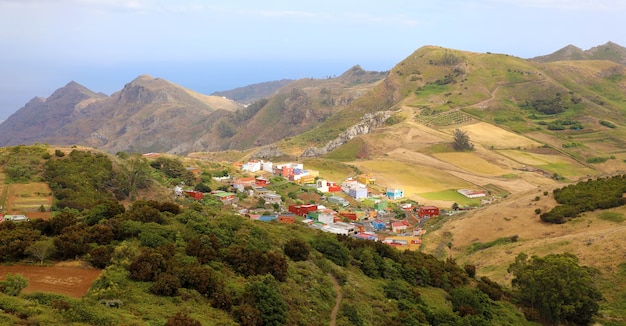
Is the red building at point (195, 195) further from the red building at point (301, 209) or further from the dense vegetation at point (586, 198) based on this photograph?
the dense vegetation at point (586, 198)

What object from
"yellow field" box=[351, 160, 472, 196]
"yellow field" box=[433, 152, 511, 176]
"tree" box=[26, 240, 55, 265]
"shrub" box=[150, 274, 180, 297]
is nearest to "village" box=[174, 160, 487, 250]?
"yellow field" box=[351, 160, 472, 196]

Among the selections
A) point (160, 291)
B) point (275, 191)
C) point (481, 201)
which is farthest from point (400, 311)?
point (481, 201)

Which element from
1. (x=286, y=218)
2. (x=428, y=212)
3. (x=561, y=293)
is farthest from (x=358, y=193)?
(x=561, y=293)

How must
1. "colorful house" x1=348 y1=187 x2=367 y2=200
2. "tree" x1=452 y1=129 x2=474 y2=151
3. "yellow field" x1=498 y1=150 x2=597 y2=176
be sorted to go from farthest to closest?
1. "tree" x1=452 y1=129 x2=474 y2=151
2. "yellow field" x1=498 y1=150 x2=597 y2=176
3. "colorful house" x1=348 y1=187 x2=367 y2=200

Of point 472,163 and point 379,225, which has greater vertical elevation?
point 472,163

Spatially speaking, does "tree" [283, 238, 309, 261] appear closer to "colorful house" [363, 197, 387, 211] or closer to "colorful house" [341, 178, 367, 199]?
"colorful house" [363, 197, 387, 211]

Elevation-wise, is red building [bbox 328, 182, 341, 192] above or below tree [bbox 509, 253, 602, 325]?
below

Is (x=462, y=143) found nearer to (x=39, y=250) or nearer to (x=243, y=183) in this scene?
(x=243, y=183)

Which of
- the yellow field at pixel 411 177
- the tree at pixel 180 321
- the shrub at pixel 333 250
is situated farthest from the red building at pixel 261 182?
the tree at pixel 180 321
